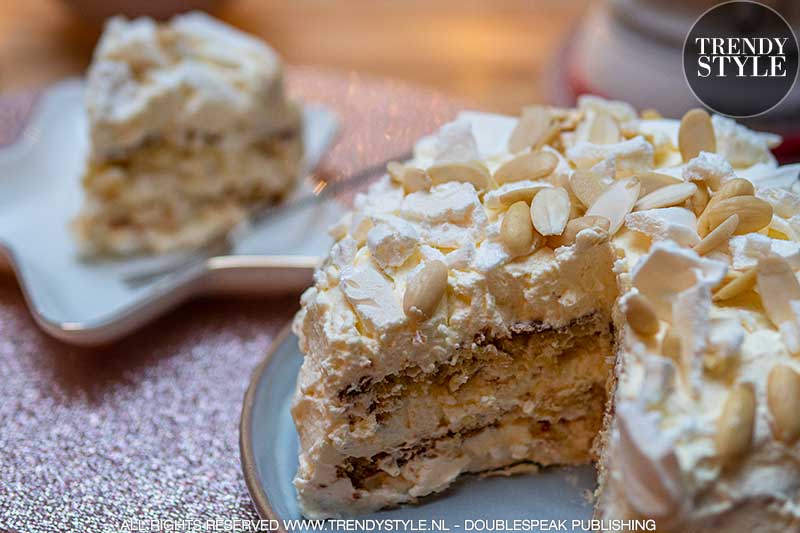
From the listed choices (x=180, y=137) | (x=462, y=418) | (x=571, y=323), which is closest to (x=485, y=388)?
(x=462, y=418)

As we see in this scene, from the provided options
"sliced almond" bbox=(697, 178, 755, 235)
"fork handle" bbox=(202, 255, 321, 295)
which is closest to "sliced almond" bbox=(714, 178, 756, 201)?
"sliced almond" bbox=(697, 178, 755, 235)

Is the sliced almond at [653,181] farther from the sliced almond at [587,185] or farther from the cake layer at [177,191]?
the cake layer at [177,191]

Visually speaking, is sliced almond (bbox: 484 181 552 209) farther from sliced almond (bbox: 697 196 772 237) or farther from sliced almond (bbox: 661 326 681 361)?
sliced almond (bbox: 661 326 681 361)

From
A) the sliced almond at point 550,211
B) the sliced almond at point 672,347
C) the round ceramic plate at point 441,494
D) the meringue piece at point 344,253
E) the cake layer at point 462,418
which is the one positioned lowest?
the round ceramic plate at point 441,494

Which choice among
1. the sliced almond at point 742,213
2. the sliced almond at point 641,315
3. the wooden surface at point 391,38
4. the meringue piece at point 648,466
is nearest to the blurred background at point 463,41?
the wooden surface at point 391,38

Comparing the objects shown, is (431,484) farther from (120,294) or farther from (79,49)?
(79,49)

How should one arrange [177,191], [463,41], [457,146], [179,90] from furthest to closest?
1. [463,41]
2. [177,191]
3. [179,90]
4. [457,146]

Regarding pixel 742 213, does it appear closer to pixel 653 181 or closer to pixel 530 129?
pixel 653 181

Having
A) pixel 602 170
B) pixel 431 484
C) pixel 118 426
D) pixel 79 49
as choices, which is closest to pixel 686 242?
pixel 602 170
